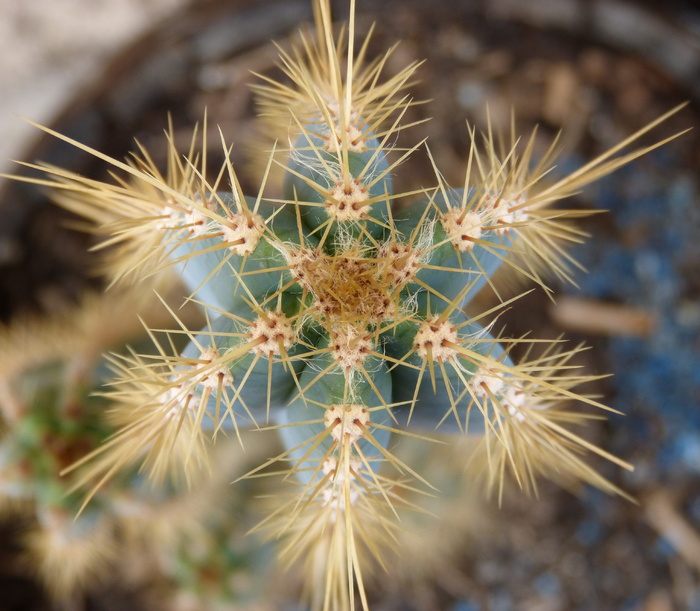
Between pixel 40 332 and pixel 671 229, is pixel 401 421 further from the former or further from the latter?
pixel 671 229

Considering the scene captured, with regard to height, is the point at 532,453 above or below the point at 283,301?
below

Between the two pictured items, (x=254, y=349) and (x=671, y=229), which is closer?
(x=254, y=349)

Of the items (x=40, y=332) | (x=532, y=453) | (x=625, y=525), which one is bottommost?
(x=532, y=453)

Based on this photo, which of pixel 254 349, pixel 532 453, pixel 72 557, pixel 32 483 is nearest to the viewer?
pixel 254 349

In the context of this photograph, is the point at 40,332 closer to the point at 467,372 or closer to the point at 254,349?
the point at 254,349

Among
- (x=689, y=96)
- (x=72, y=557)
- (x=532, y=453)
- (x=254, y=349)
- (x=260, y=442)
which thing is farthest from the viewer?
(x=689, y=96)

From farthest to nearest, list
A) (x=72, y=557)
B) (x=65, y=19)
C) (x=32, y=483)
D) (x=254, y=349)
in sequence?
(x=65, y=19)
(x=72, y=557)
(x=32, y=483)
(x=254, y=349)

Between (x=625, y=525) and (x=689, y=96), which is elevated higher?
(x=689, y=96)

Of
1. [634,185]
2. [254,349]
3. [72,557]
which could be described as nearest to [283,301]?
[254,349]

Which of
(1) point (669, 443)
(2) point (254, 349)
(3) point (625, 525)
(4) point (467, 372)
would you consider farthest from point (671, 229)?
(2) point (254, 349)
